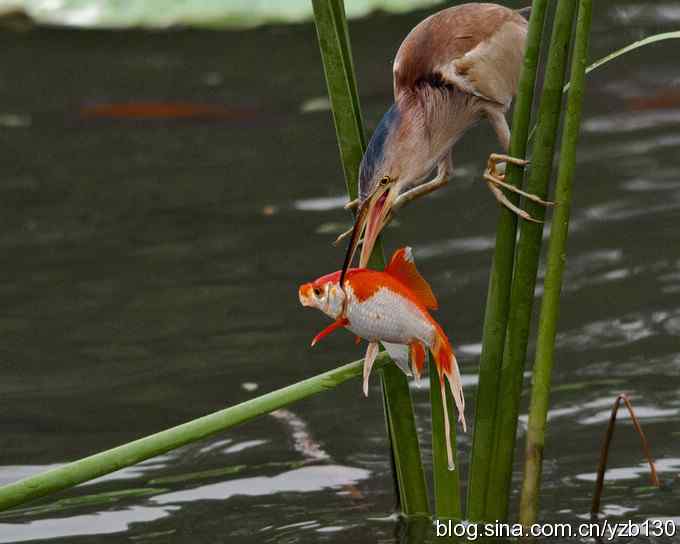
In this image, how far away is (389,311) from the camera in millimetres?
2094

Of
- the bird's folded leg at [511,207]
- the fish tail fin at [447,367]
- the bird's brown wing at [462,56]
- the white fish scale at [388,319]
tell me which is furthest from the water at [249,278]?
the bird's brown wing at [462,56]

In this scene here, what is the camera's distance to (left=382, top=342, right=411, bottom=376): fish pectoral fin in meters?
2.13

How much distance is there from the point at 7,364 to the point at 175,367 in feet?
1.53

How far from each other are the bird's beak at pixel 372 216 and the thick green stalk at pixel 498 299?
0.17 metres

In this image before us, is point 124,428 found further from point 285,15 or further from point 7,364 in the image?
point 285,15

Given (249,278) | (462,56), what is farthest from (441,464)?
(249,278)

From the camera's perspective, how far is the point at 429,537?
2498 mm

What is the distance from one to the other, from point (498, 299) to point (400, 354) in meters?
0.19

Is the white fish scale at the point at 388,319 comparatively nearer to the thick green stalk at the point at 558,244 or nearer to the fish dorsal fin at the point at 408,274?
the fish dorsal fin at the point at 408,274

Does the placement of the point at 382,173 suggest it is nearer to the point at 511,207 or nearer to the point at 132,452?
the point at 511,207

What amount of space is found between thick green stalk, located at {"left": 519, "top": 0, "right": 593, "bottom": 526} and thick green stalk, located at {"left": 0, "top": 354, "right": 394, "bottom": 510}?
17.4 inches

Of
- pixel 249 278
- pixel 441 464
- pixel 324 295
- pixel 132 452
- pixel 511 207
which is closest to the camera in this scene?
pixel 132 452

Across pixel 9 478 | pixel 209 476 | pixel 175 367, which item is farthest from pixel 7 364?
pixel 209 476

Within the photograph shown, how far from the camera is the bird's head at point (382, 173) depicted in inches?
86.0
